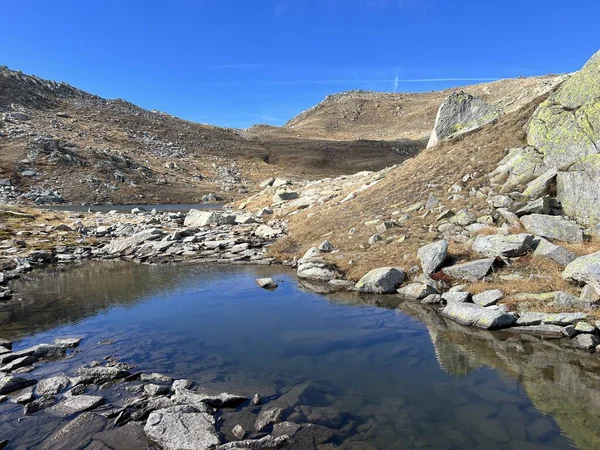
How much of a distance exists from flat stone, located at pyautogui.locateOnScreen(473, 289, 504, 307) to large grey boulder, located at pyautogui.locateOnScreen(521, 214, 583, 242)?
15.4ft

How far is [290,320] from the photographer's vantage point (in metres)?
16.6

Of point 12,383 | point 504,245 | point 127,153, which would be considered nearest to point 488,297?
point 504,245

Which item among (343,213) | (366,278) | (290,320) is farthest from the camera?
(343,213)

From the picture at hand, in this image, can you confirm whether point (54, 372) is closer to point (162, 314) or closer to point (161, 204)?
point (162, 314)

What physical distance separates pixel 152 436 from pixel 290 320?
8.51m

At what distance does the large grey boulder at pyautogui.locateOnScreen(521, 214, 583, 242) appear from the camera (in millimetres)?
17741

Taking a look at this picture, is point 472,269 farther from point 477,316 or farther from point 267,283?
point 267,283

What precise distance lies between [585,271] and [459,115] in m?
22.7

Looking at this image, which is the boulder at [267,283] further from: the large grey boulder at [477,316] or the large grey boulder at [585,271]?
the large grey boulder at [585,271]

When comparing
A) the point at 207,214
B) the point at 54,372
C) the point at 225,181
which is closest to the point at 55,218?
the point at 207,214

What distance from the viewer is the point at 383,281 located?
19.4 metres

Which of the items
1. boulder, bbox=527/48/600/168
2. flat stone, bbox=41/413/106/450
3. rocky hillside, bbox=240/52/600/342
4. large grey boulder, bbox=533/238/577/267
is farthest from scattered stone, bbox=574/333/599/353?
flat stone, bbox=41/413/106/450

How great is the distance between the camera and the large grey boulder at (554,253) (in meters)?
16.2

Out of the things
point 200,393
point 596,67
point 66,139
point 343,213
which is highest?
point 66,139
